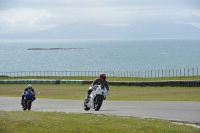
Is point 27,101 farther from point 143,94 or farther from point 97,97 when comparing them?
point 143,94

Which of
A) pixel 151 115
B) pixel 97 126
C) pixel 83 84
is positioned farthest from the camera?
pixel 83 84

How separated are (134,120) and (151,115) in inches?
103

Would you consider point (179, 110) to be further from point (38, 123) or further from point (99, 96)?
point (38, 123)

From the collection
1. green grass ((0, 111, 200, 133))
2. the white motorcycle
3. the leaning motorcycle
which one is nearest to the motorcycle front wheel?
the white motorcycle

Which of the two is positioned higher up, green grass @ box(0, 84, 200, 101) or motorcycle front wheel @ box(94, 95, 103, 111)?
motorcycle front wheel @ box(94, 95, 103, 111)

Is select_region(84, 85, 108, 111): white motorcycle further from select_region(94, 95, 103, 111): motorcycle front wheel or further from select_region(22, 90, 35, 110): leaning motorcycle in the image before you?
select_region(22, 90, 35, 110): leaning motorcycle

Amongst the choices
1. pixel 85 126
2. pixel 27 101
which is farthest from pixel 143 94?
pixel 85 126

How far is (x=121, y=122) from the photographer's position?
678 inches

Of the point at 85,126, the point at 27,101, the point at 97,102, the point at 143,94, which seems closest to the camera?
the point at 85,126

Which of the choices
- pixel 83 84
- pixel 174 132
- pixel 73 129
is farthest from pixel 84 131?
pixel 83 84

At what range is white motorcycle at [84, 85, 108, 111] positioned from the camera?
76.5 feet

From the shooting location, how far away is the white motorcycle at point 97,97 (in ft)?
76.5

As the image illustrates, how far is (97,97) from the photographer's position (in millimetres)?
23781

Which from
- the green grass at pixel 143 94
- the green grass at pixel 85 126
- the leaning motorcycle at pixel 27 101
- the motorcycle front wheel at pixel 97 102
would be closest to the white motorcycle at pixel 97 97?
the motorcycle front wheel at pixel 97 102
